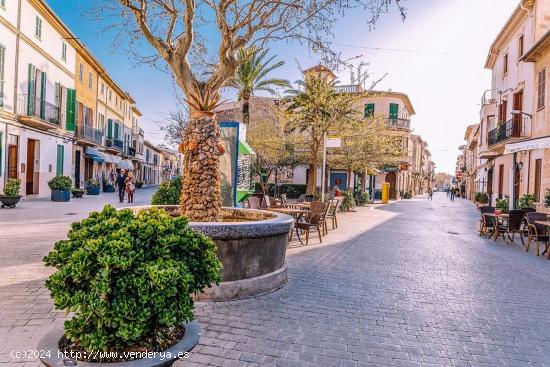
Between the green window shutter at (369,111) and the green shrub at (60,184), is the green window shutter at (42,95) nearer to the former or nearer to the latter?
the green shrub at (60,184)

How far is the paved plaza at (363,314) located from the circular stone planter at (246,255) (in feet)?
0.58

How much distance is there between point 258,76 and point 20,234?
17.3 m

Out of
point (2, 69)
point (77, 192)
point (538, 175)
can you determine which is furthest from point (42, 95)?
point (538, 175)

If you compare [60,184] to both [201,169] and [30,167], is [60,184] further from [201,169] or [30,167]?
[201,169]

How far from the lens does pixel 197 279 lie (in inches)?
106

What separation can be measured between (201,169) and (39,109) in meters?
19.4

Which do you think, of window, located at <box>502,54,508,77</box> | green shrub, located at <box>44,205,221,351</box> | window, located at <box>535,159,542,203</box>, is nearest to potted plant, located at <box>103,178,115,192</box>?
window, located at <box>502,54,508,77</box>

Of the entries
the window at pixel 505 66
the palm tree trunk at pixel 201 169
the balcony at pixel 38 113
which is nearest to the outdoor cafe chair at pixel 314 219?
the palm tree trunk at pixel 201 169

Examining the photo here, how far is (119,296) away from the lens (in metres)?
2.31

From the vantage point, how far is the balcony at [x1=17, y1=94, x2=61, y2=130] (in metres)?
19.4

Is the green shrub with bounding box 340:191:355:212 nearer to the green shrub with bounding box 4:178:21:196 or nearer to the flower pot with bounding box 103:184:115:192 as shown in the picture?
the green shrub with bounding box 4:178:21:196

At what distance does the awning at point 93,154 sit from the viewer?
31.1m

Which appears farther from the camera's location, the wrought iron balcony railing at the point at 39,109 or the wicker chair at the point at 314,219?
the wrought iron balcony railing at the point at 39,109

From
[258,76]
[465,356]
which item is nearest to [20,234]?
[465,356]
